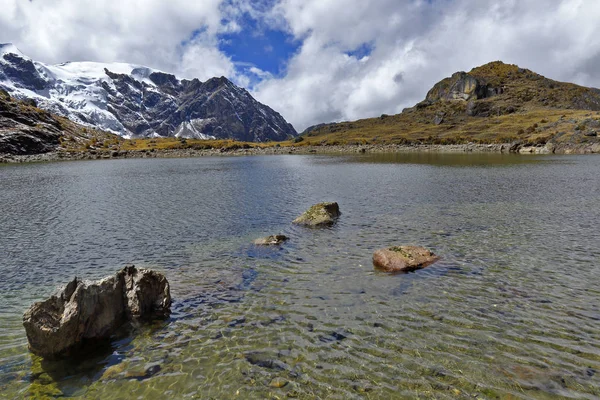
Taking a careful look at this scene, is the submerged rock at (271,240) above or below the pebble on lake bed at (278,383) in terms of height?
above

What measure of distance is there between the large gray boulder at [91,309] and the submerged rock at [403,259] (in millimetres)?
11515

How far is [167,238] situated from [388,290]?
19.0 meters

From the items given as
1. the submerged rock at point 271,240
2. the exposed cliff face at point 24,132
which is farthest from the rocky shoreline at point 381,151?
the submerged rock at point 271,240

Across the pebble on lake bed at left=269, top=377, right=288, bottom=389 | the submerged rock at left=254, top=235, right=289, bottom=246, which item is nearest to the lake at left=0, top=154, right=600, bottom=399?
the pebble on lake bed at left=269, top=377, right=288, bottom=389

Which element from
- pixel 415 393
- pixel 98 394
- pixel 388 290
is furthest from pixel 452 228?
pixel 98 394

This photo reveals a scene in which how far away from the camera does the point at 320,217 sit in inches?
1248

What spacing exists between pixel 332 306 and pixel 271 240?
1112 cm

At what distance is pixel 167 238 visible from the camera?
2884 centimetres

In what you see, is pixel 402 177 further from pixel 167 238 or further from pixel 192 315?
pixel 192 315

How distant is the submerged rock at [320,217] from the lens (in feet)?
103

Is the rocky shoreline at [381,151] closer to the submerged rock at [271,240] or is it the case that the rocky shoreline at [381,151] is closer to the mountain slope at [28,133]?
the mountain slope at [28,133]

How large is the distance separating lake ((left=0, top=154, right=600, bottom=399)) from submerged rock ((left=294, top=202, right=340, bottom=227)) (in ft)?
4.02

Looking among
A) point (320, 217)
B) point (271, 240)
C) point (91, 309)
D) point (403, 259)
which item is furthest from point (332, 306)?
point (320, 217)

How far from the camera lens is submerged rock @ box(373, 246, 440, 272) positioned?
779 inches
